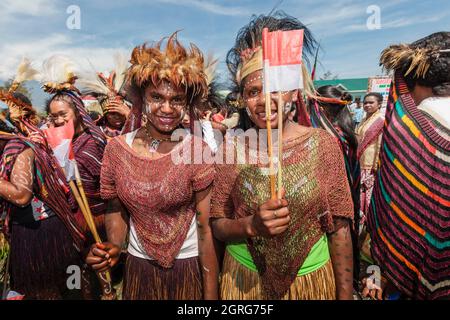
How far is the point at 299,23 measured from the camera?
2176mm

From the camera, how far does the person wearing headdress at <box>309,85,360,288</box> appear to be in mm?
3080

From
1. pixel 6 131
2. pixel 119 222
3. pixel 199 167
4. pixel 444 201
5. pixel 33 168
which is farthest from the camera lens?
pixel 6 131

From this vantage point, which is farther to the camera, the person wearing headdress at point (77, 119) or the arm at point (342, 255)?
the person wearing headdress at point (77, 119)

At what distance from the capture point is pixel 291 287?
1.88 metres

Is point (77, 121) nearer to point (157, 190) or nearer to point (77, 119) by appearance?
point (77, 119)

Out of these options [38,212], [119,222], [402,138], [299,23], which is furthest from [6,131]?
[402,138]

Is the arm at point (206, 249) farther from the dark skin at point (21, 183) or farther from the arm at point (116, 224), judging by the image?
the dark skin at point (21, 183)

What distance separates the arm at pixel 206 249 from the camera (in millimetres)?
1958

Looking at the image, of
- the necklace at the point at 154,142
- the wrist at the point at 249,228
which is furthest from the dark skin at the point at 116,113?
the wrist at the point at 249,228

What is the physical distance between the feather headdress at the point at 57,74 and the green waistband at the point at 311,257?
7.08 feet

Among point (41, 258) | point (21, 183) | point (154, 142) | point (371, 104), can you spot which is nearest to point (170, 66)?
point (154, 142)

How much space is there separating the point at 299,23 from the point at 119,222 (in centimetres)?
172

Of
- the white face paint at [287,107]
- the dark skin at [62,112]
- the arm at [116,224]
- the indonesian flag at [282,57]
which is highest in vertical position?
the indonesian flag at [282,57]
